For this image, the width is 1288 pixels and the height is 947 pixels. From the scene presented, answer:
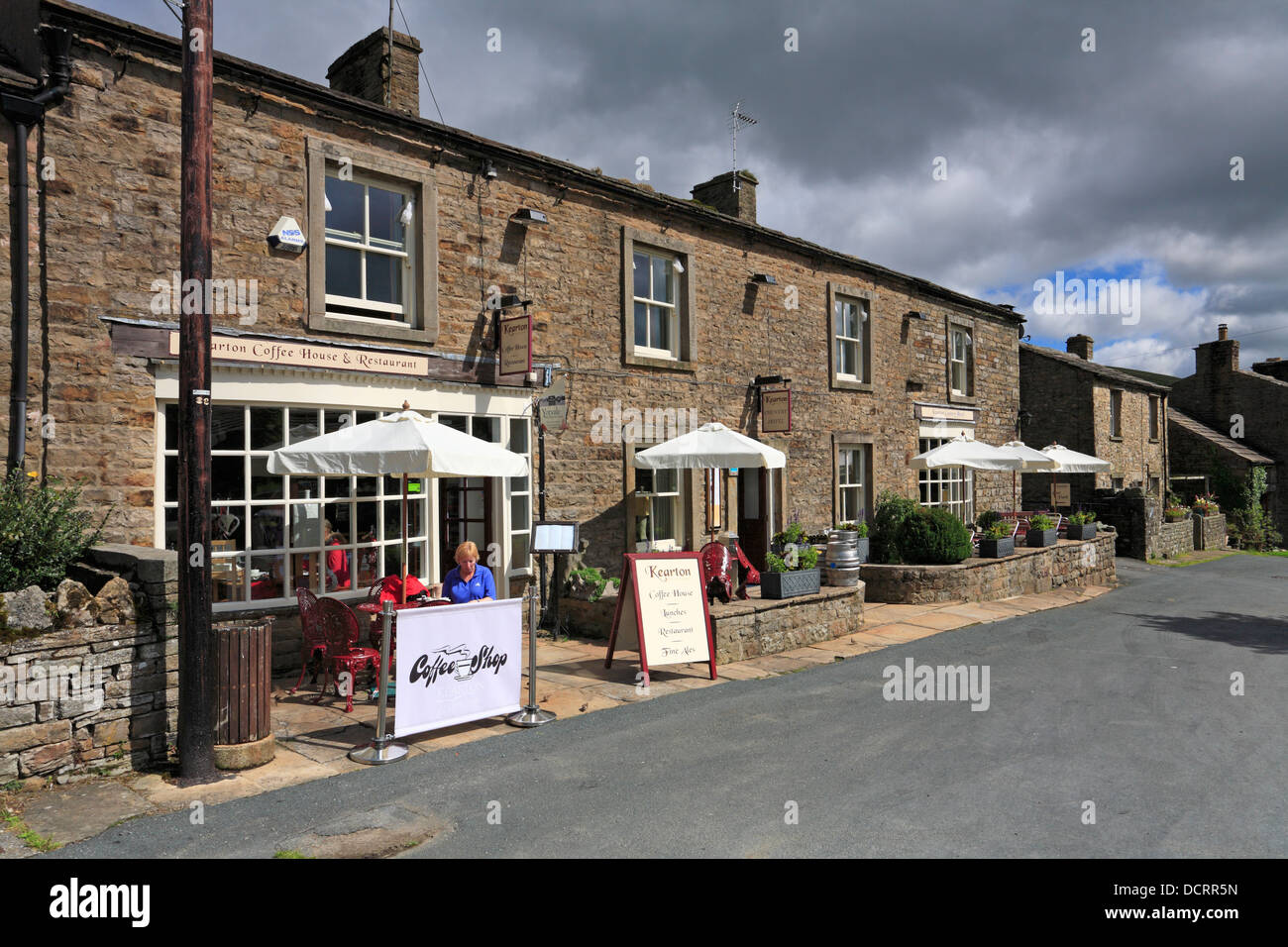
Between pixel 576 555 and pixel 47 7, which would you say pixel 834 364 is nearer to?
pixel 576 555

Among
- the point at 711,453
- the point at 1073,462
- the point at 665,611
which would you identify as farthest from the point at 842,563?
the point at 1073,462

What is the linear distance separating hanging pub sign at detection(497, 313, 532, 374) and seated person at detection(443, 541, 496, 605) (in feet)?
10.5

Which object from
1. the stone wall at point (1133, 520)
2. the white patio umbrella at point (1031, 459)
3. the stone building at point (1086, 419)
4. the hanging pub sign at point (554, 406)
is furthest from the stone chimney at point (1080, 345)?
the hanging pub sign at point (554, 406)

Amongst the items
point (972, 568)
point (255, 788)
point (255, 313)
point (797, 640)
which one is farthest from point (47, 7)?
point (972, 568)

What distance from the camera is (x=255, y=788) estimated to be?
541 cm

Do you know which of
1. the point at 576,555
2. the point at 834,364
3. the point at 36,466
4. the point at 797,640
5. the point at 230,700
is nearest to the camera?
the point at 230,700

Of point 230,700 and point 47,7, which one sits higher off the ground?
point 47,7

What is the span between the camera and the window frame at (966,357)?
1922 cm

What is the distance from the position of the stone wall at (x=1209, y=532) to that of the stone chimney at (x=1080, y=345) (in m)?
7.24

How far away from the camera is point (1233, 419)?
31.0m

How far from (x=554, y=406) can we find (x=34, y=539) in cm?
607

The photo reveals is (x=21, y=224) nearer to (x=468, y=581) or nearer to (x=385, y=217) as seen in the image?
(x=385, y=217)
